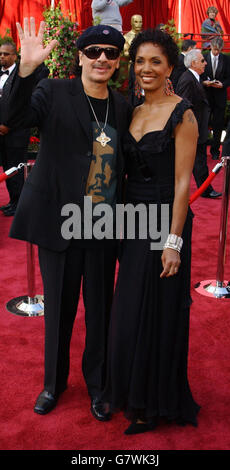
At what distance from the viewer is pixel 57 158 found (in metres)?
2.02

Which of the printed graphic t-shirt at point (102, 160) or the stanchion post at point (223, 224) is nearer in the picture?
the printed graphic t-shirt at point (102, 160)

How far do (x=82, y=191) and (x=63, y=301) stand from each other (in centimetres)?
52

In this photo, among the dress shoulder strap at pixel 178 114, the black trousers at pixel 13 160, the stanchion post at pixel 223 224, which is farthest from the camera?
the black trousers at pixel 13 160

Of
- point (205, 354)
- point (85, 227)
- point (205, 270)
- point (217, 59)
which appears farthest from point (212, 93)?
point (85, 227)

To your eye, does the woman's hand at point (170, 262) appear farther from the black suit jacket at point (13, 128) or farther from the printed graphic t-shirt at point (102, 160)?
the black suit jacket at point (13, 128)

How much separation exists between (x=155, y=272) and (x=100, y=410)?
724 millimetres

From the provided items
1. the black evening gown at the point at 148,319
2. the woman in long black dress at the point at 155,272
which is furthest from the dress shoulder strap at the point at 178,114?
the black evening gown at the point at 148,319

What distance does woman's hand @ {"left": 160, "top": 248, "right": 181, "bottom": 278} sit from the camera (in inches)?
79.3

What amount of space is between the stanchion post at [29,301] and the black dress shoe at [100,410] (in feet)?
3.69

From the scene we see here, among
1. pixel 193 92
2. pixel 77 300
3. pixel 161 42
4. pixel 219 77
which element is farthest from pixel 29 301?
pixel 219 77

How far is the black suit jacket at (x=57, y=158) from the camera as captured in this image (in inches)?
77.7

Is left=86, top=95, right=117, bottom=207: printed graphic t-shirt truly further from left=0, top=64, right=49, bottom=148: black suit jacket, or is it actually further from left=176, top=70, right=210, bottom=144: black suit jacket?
left=176, top=70, right=210, bottom=144: black suit jacket

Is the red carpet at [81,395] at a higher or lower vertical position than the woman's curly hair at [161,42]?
lower

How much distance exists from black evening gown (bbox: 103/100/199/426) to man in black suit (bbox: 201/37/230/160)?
697 cm
